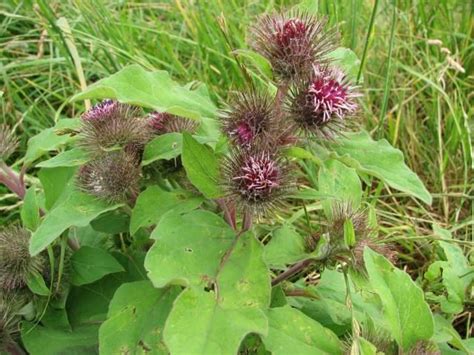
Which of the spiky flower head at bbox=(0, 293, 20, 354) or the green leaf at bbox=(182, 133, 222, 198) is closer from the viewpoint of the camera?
the green leaf at bbox=(182, 133, 222, 198)

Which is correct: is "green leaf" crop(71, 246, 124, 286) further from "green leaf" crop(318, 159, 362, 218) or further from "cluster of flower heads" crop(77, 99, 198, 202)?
"green leaf" crop(318, 159, 362, 218)

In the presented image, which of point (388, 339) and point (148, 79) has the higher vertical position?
point (148, 79)

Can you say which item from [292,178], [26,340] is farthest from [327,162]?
[26,340]

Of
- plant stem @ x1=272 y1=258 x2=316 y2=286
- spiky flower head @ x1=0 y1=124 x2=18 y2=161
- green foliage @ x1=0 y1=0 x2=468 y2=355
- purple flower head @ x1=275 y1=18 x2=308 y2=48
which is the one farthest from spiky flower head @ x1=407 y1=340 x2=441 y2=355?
spiky flower head @ x1=0 y1=124 x2=18 y2=161

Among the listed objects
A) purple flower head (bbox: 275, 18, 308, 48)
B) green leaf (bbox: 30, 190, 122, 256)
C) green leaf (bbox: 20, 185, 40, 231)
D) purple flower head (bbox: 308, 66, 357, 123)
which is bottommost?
green leaf (bbox: 20, 185, 40, 231)

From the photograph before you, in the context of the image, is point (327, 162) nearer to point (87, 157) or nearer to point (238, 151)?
point (238, 151)

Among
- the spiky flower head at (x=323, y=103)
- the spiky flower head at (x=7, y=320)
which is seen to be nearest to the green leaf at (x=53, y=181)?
the spiky flower head at (x=7, y=320)

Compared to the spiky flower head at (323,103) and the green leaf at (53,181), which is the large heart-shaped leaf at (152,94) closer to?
the spiky flower head at (323,103)
